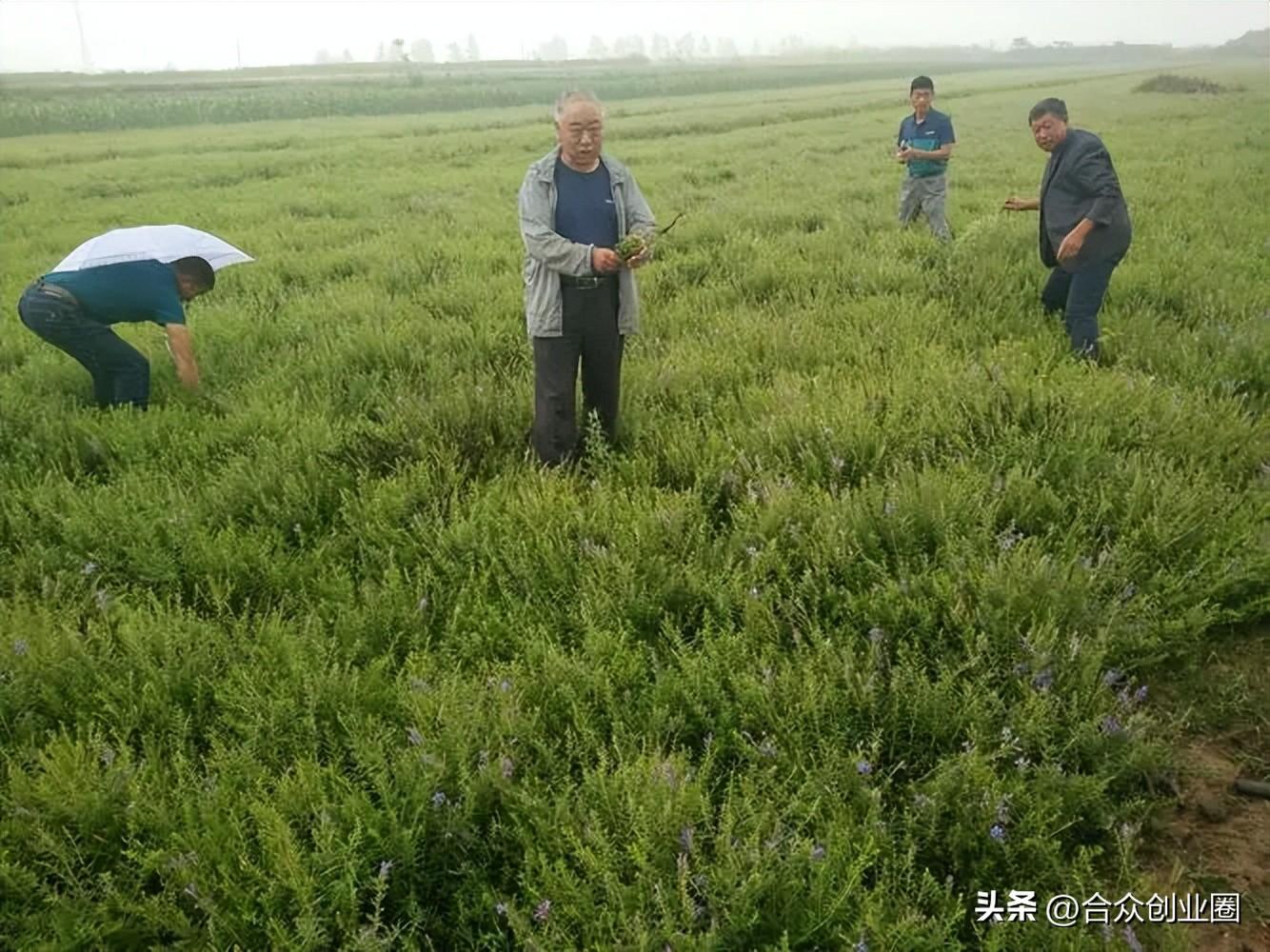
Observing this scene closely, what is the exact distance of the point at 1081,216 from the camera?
5.45m

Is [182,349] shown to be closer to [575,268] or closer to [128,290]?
[128,290]

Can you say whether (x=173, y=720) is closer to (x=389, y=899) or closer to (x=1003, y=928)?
(x=389, y=899)

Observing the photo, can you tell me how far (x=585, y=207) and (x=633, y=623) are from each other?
2.12 metres

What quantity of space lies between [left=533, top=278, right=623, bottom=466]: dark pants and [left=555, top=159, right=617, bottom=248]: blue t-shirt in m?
0.24

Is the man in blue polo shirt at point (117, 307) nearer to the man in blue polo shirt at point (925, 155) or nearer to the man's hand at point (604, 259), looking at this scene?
the man's hand at point (604, 259)

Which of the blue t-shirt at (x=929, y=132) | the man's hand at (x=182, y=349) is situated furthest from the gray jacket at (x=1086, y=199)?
the man's hand at (x=182, y=349)

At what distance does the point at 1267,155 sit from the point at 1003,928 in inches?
679

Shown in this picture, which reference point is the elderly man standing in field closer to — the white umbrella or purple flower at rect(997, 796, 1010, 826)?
the white umbrella

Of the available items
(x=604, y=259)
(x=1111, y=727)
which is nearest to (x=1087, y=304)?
(x=604, y=259)

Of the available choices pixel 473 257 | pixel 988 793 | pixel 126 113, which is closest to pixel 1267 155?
pixel 473 257

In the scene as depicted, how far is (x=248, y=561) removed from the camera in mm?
3559

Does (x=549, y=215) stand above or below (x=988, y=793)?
above

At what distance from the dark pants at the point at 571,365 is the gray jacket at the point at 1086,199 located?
3093 mm

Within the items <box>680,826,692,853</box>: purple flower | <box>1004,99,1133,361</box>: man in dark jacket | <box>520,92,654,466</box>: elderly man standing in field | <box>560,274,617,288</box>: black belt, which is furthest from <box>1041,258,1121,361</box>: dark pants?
<box>680,826,692,853</box>: purple flower
